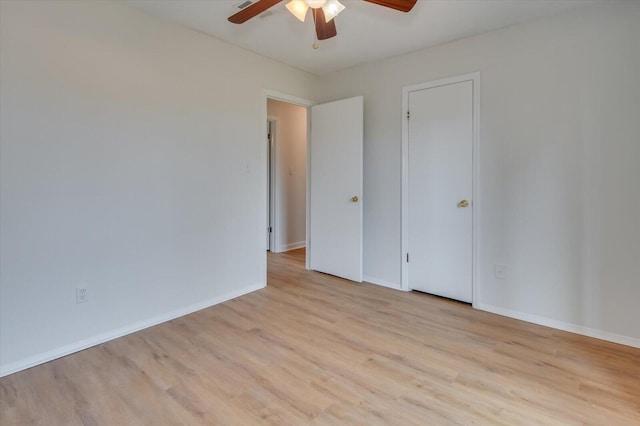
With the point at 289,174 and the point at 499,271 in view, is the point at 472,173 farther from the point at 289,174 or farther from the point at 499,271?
the point at 289,174

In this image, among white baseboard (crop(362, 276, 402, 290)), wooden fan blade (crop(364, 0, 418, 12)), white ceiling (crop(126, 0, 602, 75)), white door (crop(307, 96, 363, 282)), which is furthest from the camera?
white door (crop(307, 96, 363, 282))

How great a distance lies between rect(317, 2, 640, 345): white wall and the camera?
219 cm

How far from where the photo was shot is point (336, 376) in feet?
6.10

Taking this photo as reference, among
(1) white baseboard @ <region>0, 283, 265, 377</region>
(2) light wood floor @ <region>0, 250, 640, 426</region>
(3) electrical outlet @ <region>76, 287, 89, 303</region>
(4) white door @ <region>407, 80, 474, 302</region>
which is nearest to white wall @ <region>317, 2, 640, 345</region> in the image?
(4) white door @ <region>407, 80, 474, 302</region>

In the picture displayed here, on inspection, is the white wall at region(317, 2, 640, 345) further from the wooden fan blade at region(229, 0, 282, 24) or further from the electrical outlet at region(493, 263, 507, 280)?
the wooden fan blade at region(229, 0, 282, 24)

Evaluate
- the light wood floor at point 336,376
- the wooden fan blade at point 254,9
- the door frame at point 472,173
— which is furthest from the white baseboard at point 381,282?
the wooden fan blade at point 254,9

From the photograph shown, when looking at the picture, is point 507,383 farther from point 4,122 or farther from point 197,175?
point 4,122

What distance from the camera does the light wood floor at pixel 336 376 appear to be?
1562mm

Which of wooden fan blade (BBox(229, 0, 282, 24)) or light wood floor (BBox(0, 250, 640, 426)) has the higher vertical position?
wooden fan blade (BBox(229, 0, 282, 24))

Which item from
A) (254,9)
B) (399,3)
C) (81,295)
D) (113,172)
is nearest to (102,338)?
(81,295)

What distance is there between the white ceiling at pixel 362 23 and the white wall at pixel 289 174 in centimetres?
180

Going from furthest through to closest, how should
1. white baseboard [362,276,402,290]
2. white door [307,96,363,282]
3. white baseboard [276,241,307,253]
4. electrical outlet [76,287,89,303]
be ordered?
white baseboard [276,241,307,253] → white door [307,96,363,282] → white baseboard [362,276,402,290] → electrical outlet [76,287,89,303]

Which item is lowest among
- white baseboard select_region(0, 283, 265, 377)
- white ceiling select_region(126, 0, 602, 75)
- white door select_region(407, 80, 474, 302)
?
white baseboard select_region(0, 283, 265, 377)

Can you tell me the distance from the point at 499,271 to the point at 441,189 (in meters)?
0.84
